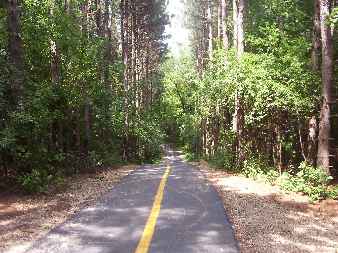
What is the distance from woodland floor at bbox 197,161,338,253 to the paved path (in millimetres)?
387

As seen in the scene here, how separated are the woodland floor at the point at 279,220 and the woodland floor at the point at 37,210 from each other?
3.63 metres

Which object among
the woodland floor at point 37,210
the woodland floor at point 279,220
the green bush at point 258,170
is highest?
the green bush at point 258,170

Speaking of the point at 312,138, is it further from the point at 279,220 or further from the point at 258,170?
the point at 279,220

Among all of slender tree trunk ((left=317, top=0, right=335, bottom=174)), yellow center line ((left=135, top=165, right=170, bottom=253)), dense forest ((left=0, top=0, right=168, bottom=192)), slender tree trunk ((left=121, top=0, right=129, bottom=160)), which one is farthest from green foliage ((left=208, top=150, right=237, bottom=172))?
slender tree trunk ((left=121, top=0, right=129, bottom=160))

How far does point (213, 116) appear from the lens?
3275 cm

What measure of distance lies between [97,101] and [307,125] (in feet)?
36.6

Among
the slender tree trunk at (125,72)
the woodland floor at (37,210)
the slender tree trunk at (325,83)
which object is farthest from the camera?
the slender tree trunk at (125,72)

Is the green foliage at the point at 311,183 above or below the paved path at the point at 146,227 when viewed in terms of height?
above

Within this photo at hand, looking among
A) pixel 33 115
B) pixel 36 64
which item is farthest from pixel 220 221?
pixel 36 64

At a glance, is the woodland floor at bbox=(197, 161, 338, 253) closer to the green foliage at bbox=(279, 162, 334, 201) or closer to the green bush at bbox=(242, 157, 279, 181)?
the green foliage at bbox=(279, 162, 334, 201)

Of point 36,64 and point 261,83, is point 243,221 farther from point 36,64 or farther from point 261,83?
point 36,64

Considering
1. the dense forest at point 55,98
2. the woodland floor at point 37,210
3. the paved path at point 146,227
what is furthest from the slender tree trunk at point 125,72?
the paved path at point 146,227

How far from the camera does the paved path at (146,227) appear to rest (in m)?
7.08

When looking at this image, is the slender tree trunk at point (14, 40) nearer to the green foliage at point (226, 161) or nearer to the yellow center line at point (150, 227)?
the yellow center line at point (150, 227)
